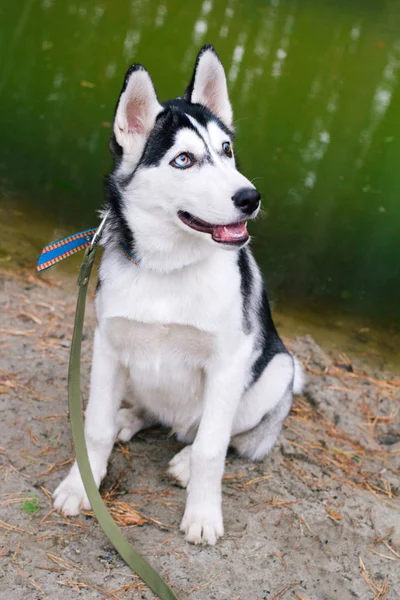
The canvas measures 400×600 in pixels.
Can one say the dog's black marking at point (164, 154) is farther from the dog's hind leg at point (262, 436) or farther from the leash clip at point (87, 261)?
the dog's hind leg at point (262, 436)

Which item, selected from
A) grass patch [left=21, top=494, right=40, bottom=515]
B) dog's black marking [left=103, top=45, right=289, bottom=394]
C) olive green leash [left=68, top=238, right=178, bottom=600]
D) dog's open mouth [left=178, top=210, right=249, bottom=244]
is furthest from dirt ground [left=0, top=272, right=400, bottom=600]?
dog's open mouth [left=178, top=210, right=249, bottom=244]

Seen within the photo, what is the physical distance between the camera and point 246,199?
9.09ft

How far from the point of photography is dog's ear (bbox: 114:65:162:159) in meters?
2.95

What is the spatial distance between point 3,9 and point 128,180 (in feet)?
38.1

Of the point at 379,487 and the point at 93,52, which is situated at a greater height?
the point at 93,52

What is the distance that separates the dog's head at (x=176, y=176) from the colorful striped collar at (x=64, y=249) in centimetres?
10

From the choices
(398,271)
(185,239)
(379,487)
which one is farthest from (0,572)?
(398,271)

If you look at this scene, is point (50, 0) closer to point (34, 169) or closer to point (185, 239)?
point (34, 169)

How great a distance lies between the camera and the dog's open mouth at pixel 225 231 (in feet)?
9.46

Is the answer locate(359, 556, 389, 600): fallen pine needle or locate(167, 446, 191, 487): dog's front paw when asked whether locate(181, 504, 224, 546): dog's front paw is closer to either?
locate(167, 446, 191, 487): dog's front paw

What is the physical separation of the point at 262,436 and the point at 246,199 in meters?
1.63

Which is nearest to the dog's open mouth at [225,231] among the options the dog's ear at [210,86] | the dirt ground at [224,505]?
the dog's ear at [210,86]

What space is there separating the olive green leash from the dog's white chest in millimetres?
264

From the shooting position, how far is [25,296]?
17.1 ft
